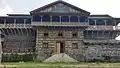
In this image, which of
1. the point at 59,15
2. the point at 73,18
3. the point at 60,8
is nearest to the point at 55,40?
the point at 59,15

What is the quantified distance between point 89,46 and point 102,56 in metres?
3.28

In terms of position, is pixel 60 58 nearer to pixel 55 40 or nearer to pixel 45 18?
pixel 55 40

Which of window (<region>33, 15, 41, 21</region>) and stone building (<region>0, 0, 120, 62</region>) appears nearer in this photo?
stone building (<region>0, 0, 120, 62</region>)

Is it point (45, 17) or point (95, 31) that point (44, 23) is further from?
point (95, 31)

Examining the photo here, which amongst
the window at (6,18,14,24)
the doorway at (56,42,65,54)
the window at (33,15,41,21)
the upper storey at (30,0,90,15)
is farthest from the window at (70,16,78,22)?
the window at (6,18,14,24)

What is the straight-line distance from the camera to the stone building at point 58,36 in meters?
48.9

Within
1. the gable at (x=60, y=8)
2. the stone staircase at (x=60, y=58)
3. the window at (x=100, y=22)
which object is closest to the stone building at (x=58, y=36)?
the gable at (x=60, y=8)

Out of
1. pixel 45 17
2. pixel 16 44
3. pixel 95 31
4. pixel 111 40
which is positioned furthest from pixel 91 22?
pixel 16 44

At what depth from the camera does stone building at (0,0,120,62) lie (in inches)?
1927

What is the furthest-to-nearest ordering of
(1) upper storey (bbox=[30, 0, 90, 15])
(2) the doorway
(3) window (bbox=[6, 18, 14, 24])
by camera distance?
(3) window (bbox=[6, 18, 14, 24])
(1) upper storey (bbox=[30, 0, 90, 15])
(2) the doorway

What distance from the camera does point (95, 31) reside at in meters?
52.2

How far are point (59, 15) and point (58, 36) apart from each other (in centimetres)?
426

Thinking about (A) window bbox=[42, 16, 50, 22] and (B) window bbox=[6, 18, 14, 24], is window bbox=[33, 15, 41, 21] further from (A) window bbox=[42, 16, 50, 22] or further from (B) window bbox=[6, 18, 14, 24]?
(B) window bbox=[6, 18, 14, 24]

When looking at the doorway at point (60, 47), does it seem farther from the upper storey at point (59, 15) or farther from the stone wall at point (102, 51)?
the stone wall at point (102, 51)
